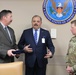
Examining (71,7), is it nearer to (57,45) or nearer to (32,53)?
(57,45)

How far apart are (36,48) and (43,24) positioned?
667 millimetres

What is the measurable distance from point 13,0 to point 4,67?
2.05m

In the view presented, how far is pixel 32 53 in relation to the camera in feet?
10.7

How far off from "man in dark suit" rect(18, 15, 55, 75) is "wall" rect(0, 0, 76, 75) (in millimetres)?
392

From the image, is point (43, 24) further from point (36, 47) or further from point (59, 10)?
point (36, 47)

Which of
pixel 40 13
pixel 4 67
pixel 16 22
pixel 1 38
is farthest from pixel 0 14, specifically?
pixel 4 67

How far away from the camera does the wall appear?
146 inches

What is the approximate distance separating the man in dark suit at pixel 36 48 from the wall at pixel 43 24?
392mm

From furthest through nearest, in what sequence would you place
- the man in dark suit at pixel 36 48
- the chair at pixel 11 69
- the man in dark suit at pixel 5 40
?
the man in dark suit at pixel 36 48 < the man in dark suit at pixel 5 40 < the chair at pixel 11 69

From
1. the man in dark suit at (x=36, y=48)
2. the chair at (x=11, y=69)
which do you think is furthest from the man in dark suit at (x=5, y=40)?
the chair at (x=11, y=69)

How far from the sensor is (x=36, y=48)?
10.7 feet

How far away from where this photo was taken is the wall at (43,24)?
3.70m

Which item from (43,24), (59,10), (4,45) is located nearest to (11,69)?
(4,45)

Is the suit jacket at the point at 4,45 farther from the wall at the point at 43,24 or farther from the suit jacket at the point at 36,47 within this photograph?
the wall at the point at 43,24
